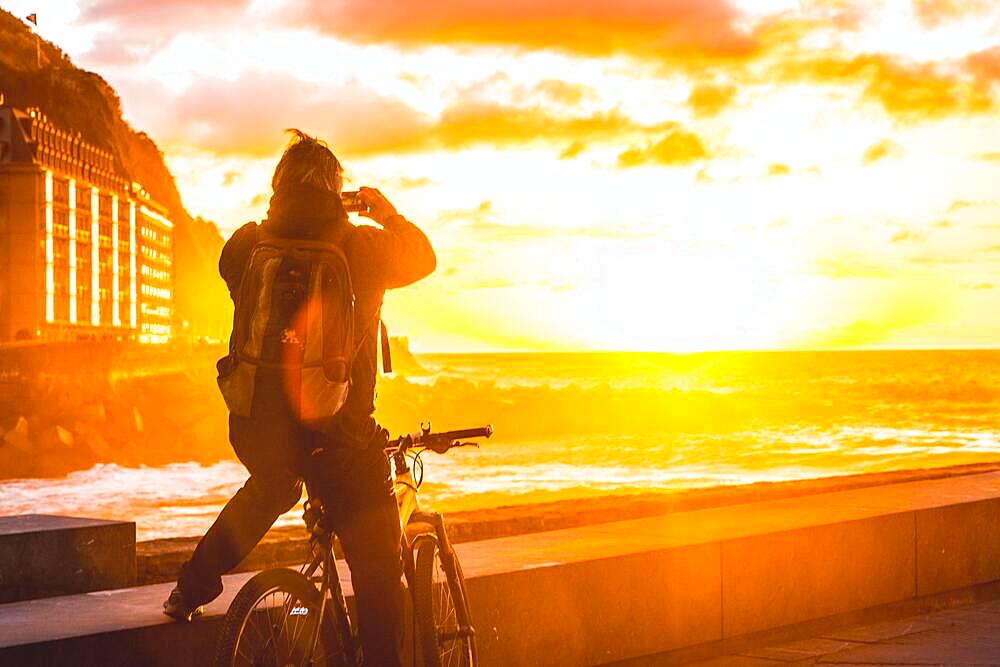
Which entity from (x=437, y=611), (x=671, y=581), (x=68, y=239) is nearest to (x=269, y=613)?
(x=437, y=611)

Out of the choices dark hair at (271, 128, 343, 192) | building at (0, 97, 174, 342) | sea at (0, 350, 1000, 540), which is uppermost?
building at (0, 97, 174, 342)

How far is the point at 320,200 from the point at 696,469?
117ft

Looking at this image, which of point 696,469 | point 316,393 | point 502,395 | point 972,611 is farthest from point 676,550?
point 502,395

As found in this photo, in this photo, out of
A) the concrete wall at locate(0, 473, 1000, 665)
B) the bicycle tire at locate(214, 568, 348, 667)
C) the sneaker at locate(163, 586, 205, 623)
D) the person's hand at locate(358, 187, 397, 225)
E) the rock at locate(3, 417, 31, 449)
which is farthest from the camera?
the rock at locate(3, 417, 31, 449)

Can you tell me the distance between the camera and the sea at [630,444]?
109 feet

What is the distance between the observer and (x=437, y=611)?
4270mm

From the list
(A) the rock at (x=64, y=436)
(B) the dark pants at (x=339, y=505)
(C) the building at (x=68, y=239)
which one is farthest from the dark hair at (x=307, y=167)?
(C) the building at (x=68, y=239)

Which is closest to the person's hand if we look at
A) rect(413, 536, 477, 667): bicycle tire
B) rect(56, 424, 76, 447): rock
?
rect(413, 536, 477, 667): bicycle tire

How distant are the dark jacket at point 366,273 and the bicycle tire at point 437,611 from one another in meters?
0.54

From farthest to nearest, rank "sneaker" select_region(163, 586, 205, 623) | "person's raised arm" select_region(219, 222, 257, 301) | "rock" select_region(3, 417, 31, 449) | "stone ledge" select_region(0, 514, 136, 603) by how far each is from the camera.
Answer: "rock" select_region(3, 417, 31, 449) < "stone ledge" select_region(0, 514, 136, 603) < "sneaker" select_region(163, 586, 205, 623) < "person's raised arm" select_region(219, 222, 257, 301)

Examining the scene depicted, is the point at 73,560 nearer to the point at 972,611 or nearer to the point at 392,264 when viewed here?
the point at 392,264

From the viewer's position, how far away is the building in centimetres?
9988

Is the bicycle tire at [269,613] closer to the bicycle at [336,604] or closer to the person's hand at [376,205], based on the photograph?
the bicycle at [336,604]

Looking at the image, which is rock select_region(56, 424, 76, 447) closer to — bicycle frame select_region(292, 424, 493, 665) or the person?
bicycle frame select_region(292, 424, 493, 665)
